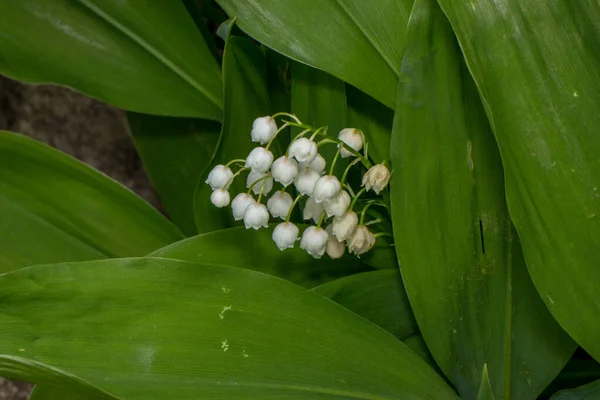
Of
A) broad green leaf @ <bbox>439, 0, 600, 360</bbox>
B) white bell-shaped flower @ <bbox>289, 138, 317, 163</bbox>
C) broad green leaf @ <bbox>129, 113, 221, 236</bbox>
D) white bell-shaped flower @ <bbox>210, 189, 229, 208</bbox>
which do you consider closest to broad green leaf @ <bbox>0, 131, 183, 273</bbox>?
broad green leaf @ <bbox>129, 113, 221, 236</bbox>

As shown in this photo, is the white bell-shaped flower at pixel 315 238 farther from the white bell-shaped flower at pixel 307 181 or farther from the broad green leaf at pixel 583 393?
the broad green leaf at pixel 583 393

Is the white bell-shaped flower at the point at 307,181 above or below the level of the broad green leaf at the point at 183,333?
above

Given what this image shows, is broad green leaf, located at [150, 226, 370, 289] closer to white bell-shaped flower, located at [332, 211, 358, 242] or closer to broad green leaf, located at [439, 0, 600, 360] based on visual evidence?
white bell-shaped flower, located at [332, 211, 358, 242]

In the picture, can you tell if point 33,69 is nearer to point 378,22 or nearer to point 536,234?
point 378,22

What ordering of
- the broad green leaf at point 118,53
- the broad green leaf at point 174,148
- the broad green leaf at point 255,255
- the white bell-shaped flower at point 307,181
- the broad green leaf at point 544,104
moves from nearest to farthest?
1. the broad green leaf at point 544,104
2. the white bell-shaped flower at point 307,181
3. the broad green leaf at point 255,255
4. the broad green leaf at point 118,53
5. the broad green leaf at point 174,148

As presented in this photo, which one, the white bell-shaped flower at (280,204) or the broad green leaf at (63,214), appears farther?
the broad green leaf at (63,214)

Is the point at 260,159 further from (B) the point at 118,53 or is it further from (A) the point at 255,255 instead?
(B) the point at 118,53

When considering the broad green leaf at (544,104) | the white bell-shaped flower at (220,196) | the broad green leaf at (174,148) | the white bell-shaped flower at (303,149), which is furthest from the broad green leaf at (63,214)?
the broad green leaf at (544,104)
